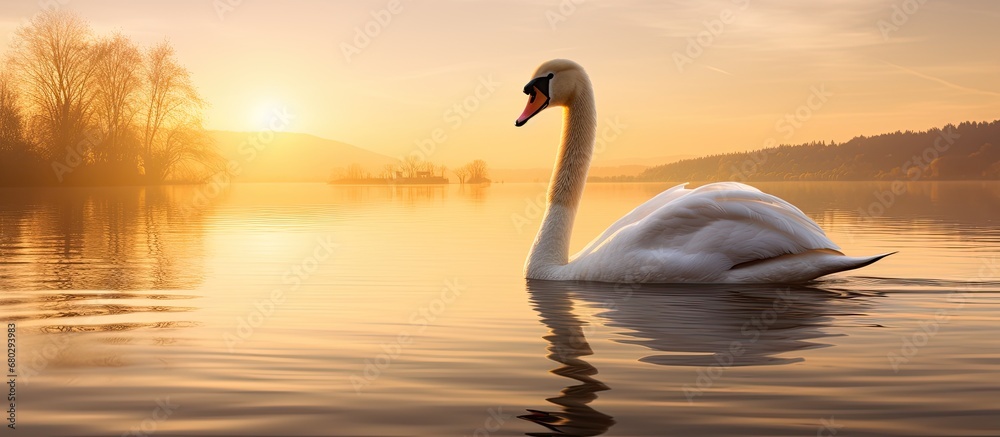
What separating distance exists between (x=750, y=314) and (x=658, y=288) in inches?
68.6

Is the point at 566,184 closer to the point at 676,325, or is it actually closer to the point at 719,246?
the point at 719,246

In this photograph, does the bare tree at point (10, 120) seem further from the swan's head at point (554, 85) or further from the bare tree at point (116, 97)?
the swan's head at point (554, 85)

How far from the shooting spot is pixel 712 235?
29.9 ft

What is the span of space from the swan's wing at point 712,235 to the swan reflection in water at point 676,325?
30 cm

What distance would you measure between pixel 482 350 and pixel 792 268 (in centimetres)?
434

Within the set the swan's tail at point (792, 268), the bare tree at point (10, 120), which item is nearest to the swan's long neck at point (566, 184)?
the swan's tail at point (792, 268)

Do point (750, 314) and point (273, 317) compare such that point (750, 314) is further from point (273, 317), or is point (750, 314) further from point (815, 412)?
point (273, 317)

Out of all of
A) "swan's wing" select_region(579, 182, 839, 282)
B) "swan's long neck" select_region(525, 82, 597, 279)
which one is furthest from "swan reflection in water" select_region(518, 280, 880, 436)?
"swan's long neck" select_region(525, 82, 597, 279)

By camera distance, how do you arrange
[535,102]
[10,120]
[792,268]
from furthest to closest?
[10,120]
[535,102]
[792,268]

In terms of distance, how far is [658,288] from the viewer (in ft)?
30.6

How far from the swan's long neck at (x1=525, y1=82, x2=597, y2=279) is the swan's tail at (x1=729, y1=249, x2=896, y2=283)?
2077 mm

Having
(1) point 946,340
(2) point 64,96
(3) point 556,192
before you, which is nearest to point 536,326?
(1) point 946,340

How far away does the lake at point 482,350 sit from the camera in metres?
4.23

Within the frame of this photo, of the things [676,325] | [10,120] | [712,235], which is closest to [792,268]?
[712,235]
